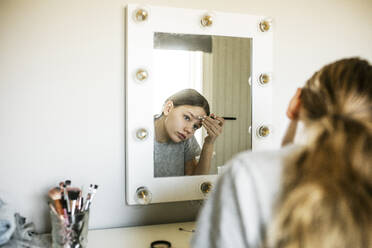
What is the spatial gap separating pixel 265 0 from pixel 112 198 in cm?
83

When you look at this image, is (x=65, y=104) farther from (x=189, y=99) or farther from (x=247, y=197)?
(x=247, y=197)

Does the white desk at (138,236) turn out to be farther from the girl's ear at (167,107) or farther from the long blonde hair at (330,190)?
the long blonde hair at (330,190)

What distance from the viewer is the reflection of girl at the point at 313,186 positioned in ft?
1.33

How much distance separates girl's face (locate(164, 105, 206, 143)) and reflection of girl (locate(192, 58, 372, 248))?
1.65 ft

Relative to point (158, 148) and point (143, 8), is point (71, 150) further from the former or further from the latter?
point (143, 8)

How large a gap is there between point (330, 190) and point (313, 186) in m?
0.02

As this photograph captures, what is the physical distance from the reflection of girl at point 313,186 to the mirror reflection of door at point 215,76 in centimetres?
52

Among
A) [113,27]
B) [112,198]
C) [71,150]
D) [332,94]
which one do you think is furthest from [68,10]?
[332,94]

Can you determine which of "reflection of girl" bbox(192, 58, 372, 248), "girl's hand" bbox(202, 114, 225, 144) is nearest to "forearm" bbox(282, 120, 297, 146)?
"reflection of girl" bbox(192, 58, 372, 248)

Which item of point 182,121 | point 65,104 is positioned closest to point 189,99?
point 182,121

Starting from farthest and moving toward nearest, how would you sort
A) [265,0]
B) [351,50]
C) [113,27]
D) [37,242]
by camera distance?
[351,50], [265,0], [113,27], [37,242]

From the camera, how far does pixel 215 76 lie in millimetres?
1013

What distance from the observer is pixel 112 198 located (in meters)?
0.98

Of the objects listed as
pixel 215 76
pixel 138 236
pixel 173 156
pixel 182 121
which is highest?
pixel 215 76
